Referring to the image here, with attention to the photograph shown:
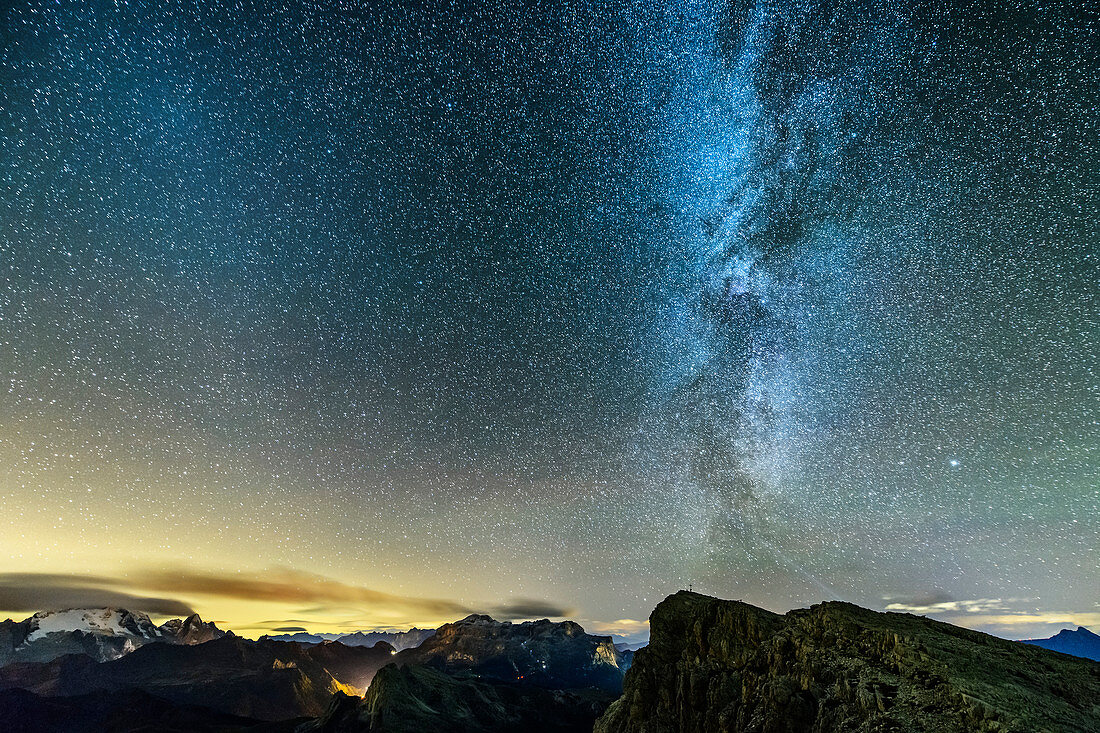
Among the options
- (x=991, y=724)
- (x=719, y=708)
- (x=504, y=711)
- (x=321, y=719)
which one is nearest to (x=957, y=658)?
(x=991, y=724)

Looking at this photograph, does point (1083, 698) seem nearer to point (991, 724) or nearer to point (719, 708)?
point (991, 724)

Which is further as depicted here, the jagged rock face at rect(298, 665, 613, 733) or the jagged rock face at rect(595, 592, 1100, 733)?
the jagged rock face at rect(298, 665, 613, 733)

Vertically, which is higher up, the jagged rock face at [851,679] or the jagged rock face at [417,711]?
the jagged rock face at [851,679]

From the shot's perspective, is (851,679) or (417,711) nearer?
(851,679)

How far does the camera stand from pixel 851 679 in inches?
1623

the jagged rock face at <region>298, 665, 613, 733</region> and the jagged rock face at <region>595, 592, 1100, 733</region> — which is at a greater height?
the jagged rock face at <region>595, 592, 1100, 733</region>

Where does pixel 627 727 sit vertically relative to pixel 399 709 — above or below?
above

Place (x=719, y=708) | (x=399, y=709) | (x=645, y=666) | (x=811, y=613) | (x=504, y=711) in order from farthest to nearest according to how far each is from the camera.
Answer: (x=504, y=711), (x=399, y=709), (x=645, y=666), (x=719, y=708), (x=811, y=613)

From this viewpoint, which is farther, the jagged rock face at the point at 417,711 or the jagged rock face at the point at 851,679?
the jagged rock face at the point at 417,711

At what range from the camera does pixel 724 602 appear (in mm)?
70688

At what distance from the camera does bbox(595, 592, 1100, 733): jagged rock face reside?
1214 inches

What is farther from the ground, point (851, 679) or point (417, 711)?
point (851, 679)

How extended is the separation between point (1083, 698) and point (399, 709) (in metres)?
183

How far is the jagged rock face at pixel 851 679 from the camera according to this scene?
101 feet
